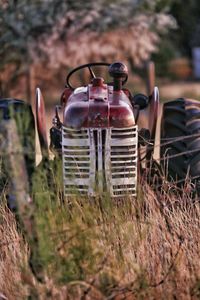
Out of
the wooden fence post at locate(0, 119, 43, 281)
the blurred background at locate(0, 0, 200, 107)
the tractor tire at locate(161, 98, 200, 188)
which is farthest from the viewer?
the blurred background at locate(0, 0, 200, 107)

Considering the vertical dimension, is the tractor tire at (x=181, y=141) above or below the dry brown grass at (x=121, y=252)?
above

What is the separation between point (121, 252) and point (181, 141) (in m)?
2.13

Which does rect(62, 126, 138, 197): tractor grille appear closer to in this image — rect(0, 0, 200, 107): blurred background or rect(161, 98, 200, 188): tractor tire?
rect(161, 98, 200, 188): tractor tire

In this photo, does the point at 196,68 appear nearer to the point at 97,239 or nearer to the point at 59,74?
the point at 59,74

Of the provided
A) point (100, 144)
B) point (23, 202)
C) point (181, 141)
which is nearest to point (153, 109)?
point (181, 141)

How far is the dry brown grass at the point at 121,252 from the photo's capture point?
5062 millimetres

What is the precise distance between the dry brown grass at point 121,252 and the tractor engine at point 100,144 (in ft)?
0.74

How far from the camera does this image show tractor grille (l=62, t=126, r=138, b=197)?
21.0 feet

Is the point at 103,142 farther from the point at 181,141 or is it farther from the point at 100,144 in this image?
the point at 181,141

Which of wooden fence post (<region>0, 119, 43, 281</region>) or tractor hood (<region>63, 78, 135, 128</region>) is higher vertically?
tractor hood (<region>63, 78, 135, 128</region>)

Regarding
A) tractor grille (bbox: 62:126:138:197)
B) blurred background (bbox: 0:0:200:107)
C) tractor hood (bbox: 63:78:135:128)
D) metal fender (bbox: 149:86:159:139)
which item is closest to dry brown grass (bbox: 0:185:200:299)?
tractor grille (bbox: 62:126:138:197)

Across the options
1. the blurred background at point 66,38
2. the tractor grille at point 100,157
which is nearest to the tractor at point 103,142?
the tractor grille at point 100,157

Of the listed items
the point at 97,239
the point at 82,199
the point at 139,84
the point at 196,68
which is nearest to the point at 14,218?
the point at 82,199

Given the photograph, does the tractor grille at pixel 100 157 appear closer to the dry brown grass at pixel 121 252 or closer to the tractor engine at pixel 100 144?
the tractor engine at pixel 100 144
